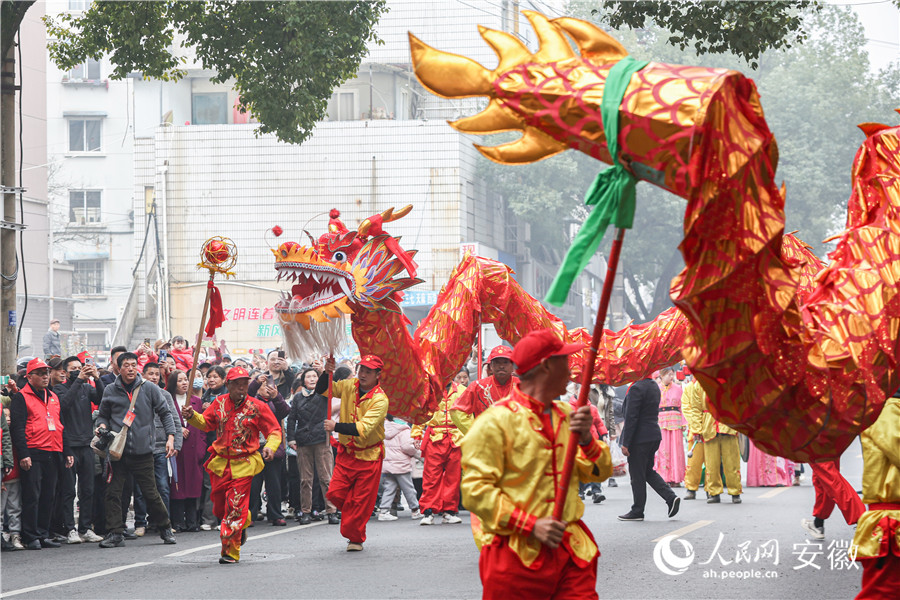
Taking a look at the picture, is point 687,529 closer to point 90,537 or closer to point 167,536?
point 167,536

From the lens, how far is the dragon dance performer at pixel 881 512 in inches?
229

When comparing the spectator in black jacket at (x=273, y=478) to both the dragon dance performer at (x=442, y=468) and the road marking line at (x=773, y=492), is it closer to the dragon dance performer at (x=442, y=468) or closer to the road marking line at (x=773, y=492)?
the dragon dance performer at (x=442, y=468)

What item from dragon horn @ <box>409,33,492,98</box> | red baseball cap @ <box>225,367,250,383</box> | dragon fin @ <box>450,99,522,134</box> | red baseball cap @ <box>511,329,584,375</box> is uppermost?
dragon horn @ <box>409,33,492,98</box>

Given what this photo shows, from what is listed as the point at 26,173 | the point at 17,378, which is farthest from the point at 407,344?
the point at 26,173

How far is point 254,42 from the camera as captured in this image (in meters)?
14.1

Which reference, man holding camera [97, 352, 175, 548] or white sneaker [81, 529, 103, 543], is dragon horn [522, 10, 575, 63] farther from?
white sneaker [81, 529, 103, 543]

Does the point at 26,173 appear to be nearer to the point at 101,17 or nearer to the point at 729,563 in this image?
the point at 101,17

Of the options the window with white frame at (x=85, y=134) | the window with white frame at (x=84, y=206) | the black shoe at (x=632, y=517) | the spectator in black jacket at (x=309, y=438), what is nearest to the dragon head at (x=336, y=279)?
the spectator in black jacket at (x=309, y=438)

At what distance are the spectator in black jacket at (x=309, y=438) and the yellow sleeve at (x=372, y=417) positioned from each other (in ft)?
10.7

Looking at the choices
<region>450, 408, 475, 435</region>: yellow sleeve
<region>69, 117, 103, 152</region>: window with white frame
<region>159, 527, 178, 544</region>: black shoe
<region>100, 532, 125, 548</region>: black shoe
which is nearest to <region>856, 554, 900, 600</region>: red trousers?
<region>450, 408, 475, 435</region>: yellow sleeve

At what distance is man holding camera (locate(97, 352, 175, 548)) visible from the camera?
40.4 feet

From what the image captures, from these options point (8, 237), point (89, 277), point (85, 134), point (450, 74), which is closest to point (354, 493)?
point (8, 237)

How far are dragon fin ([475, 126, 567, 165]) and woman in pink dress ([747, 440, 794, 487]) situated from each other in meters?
15.3

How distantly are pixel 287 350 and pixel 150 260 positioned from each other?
25.0m
